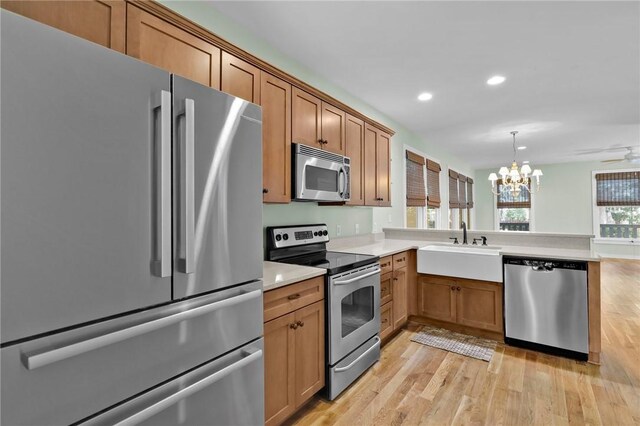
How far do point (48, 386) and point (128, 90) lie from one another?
36.8 inches

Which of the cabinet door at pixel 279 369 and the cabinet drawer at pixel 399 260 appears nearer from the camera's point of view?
the cabinet door at pixel 279 369

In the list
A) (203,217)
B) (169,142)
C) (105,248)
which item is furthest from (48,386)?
(169,142)

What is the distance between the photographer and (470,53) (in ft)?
8.93

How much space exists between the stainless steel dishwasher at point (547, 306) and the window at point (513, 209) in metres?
7.09

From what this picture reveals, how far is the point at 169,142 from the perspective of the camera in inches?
45.3

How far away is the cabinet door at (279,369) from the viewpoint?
168cm

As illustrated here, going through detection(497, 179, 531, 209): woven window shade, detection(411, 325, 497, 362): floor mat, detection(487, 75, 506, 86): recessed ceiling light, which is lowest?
detection(411, 325, 497, 362): floor mat

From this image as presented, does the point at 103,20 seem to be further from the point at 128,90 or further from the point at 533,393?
the point at 533,393

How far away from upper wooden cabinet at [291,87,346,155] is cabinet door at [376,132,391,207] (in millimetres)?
761

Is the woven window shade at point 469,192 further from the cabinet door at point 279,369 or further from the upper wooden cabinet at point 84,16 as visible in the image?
the upper wooden cabinet at point 84,16

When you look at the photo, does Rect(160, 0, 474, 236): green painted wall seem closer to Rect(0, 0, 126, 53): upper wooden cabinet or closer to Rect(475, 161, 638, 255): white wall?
Rect(0, 0, 126, 53): upper wooden cabinet

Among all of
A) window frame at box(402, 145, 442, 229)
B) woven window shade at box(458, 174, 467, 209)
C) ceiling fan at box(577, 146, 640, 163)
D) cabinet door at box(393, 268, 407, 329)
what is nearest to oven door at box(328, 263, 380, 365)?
cabinet door at box(393, 268, 407, 329)

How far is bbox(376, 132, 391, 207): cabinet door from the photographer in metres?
3.61

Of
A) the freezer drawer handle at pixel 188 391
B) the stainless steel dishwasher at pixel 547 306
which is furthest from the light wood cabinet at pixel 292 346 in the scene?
the stainless steel dishwasher at pixel 547 306
